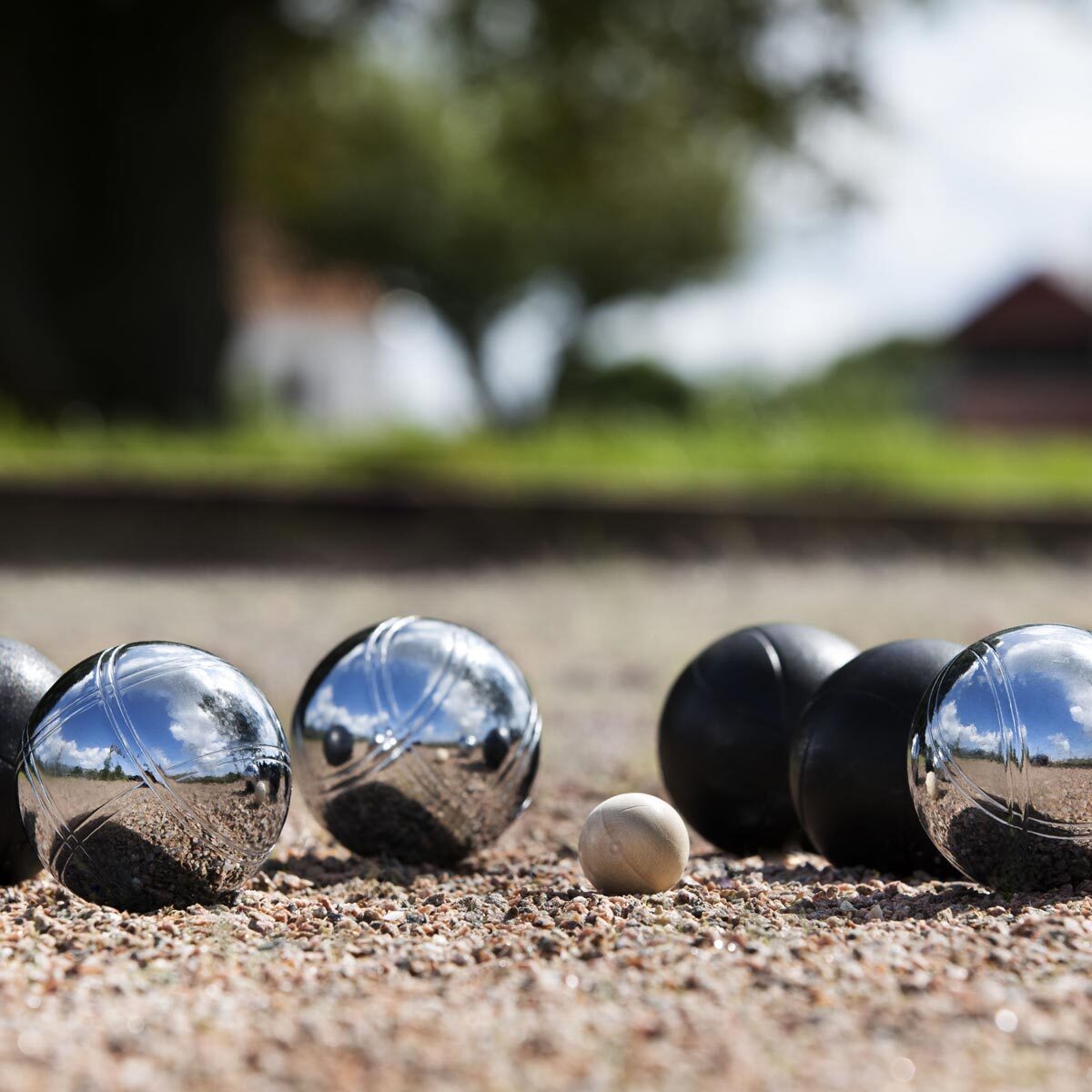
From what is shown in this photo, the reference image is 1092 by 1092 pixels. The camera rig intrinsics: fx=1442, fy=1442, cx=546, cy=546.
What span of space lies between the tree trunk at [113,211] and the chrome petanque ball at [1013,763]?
54.6 ft

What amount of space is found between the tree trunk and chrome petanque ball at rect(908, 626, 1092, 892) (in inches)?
655

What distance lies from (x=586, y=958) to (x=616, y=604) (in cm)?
749

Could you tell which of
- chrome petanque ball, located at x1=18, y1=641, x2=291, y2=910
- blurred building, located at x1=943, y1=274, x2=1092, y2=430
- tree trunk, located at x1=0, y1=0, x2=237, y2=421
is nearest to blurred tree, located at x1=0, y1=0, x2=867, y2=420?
tree trunk, located at x1=0, y1=0, x2=237, y2=421

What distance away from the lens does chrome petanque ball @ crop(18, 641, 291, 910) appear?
3.46m

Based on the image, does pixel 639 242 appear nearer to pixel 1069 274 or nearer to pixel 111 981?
pixel 1069 274

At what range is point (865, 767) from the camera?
3.93m

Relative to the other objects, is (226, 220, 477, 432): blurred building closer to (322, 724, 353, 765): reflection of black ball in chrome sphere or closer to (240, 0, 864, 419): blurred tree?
(240, 0, 864, 419): blurred tree

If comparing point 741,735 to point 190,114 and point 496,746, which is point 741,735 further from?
point 190,114

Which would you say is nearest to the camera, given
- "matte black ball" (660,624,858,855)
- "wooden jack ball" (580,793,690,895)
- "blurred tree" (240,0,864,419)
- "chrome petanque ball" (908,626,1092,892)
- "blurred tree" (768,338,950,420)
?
"chrome petanque ball" (908,626,1092,892)

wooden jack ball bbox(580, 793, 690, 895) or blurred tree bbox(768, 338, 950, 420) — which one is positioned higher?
blurred tree bbox(768, 338, 950, 420)

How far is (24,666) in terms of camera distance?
4027 millimetres

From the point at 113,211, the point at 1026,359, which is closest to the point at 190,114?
the point at 113,211

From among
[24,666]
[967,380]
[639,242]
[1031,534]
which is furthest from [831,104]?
[967,380]

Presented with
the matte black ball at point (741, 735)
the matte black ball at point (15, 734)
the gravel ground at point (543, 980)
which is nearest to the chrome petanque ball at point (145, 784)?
the gravel ground at point (543, 980)
